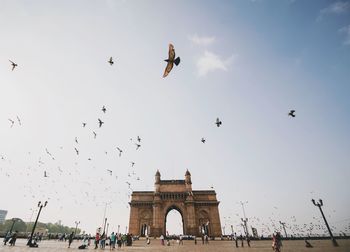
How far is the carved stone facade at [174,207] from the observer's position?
156 ft

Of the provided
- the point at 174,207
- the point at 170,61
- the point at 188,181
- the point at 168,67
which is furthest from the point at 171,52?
the point at 188,181

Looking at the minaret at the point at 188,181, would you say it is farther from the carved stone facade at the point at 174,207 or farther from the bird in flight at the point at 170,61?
the bird in flight at the point at 170,61

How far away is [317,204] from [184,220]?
31841mm

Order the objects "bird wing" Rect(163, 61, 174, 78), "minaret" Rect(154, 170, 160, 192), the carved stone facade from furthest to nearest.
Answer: "minaret" Rect(154, 170, 160, 192) < the carved stone facade < "bird wing" Rect(163, 61, 174, 78)

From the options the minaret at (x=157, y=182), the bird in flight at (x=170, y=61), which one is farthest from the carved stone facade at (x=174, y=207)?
the bird in flight at (x=170, y=61)

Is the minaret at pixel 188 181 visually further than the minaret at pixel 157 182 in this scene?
No

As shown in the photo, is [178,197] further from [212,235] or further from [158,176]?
[212,235]

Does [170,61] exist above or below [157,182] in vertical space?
below

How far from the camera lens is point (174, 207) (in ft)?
168

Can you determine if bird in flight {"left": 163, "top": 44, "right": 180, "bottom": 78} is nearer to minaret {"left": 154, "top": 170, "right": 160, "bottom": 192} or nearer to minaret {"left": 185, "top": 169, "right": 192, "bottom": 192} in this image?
minaret {"left": 185, "top": 169, "right": 192, "bottom": 192}

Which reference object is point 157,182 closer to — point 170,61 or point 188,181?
point 188,181

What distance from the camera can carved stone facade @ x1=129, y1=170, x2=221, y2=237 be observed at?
47.5 metres

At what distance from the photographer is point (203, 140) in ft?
63.0

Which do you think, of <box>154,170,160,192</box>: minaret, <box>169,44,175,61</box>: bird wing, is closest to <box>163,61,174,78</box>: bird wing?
<box>169,44,175,61</box>: bird wing
